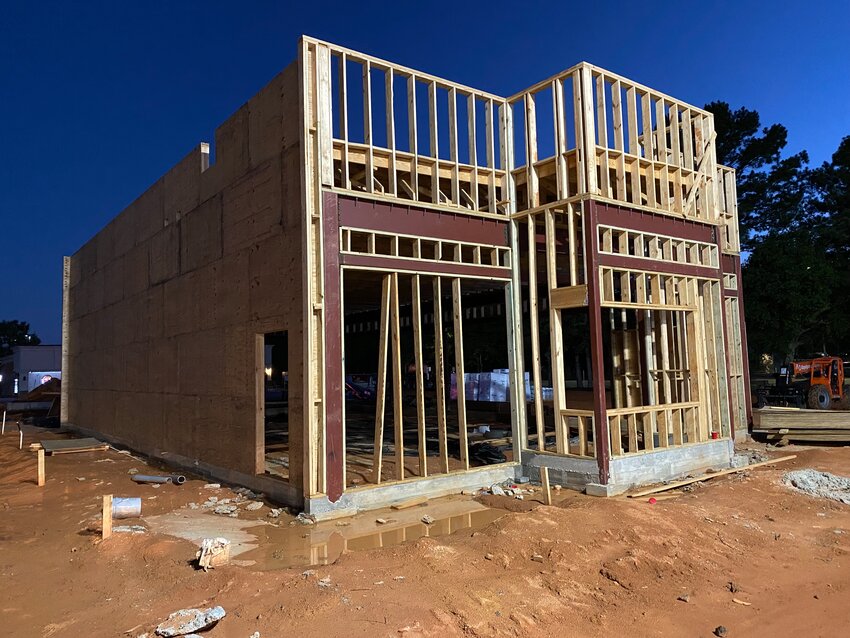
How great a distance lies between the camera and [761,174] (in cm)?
3653

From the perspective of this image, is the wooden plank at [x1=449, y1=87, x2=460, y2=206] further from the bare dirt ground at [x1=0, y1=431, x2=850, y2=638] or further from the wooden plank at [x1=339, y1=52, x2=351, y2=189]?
the bare dirt ground at [x1=0, y1=431, x2=850, y2=638]

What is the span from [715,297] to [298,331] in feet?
28.7

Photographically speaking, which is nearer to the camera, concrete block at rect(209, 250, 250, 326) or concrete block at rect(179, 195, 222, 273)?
concrete block at rect(209, 250, 250, 326)

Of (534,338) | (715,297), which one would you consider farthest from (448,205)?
(715,297)

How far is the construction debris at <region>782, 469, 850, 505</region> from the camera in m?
9.22

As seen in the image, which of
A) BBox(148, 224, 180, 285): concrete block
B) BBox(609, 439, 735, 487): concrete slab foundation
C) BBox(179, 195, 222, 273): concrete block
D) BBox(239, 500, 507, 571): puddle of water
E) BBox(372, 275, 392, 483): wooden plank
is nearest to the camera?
BBox(239, 500, 507, 571): puddle of water

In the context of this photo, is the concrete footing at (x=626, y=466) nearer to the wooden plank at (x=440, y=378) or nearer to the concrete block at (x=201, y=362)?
the wooden plank at (x=440, y=378)

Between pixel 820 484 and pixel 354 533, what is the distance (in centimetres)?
757

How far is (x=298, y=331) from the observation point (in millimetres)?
9227

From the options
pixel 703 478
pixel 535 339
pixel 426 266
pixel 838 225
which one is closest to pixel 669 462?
pixel 703 478

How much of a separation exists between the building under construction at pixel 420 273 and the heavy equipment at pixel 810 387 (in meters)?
9.01

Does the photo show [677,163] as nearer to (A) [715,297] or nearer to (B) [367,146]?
(A) [715,297]

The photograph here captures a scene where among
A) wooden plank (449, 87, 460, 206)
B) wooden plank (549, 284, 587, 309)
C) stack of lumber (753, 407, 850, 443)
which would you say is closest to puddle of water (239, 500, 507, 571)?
wooden plank (549, 284, 587, 309)

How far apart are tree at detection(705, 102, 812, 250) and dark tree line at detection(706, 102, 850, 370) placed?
0.05m
